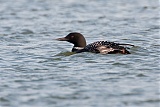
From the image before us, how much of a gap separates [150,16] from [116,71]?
9217mm

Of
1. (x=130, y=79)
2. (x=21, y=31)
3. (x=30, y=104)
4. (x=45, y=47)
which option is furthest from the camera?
(x=21, y=31)

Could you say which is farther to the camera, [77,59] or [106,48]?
[106,48]

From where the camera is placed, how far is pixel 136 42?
605 inches

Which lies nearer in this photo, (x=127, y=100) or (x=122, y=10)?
(x=127, y=100)

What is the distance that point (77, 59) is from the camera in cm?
1240

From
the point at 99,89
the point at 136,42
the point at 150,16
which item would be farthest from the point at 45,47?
the point at 150,16

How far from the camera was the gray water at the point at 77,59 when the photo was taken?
922 centimetres

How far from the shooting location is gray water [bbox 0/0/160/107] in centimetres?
922

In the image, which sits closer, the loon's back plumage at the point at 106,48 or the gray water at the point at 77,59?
the gray water at the point at 77,59

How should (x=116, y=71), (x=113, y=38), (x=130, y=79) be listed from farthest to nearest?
(x=113, y=38) < (x=116, y=71) < (x=130, y=79)

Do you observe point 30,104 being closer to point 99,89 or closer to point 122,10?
Result: point 99,89

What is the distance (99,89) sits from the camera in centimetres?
963

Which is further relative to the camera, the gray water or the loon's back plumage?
the loon's back plumage

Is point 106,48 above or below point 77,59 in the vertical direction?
above
